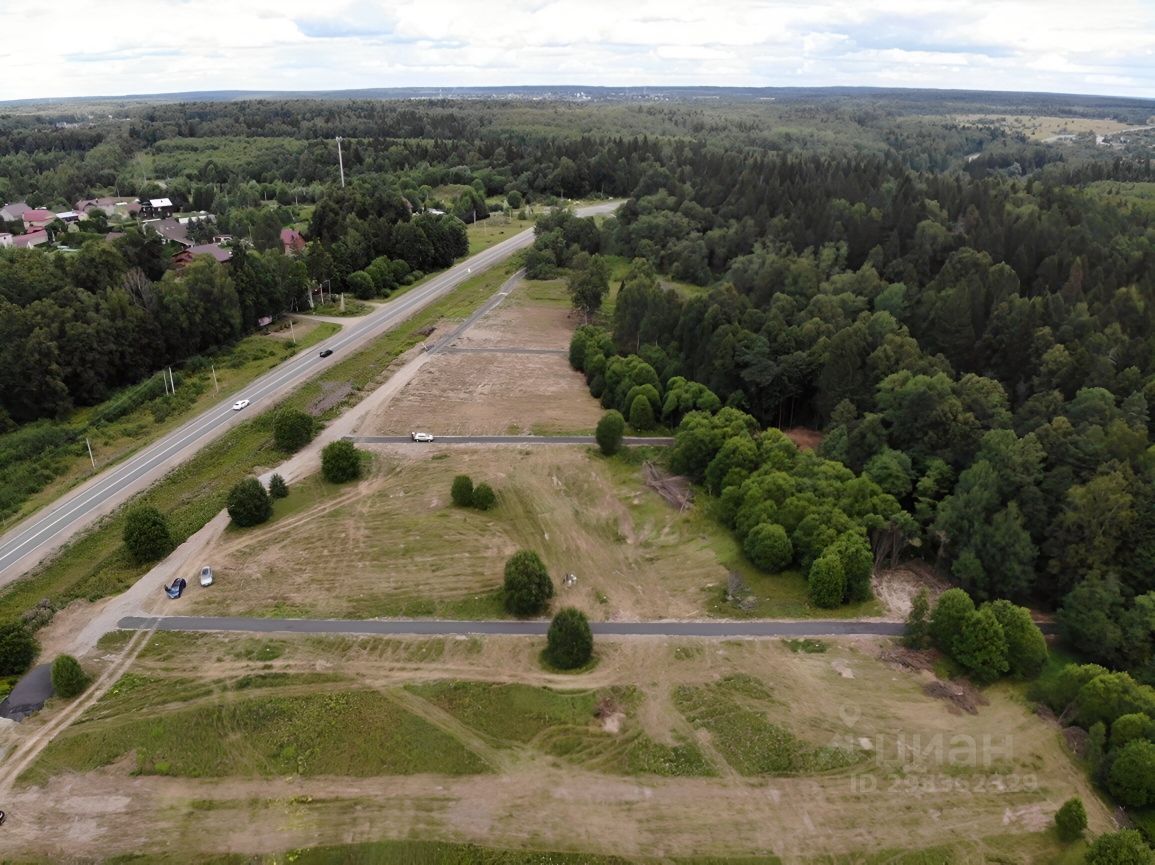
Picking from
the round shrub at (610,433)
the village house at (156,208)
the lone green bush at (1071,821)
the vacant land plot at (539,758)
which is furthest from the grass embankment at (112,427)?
the village house at (156,208)

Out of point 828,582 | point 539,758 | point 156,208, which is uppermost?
point 156,208

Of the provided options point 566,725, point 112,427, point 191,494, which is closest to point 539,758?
point 566,725

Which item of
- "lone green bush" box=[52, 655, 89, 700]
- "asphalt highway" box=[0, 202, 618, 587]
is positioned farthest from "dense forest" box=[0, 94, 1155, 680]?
"lone green bush" box=[52, 655, 89, 700]

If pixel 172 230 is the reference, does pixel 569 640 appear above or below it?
below

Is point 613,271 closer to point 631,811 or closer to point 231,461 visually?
point 231,461

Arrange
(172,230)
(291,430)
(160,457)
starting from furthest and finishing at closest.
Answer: (172,230), (291,430), (160,457)

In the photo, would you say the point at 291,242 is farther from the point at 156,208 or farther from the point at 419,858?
the point at 419,858
